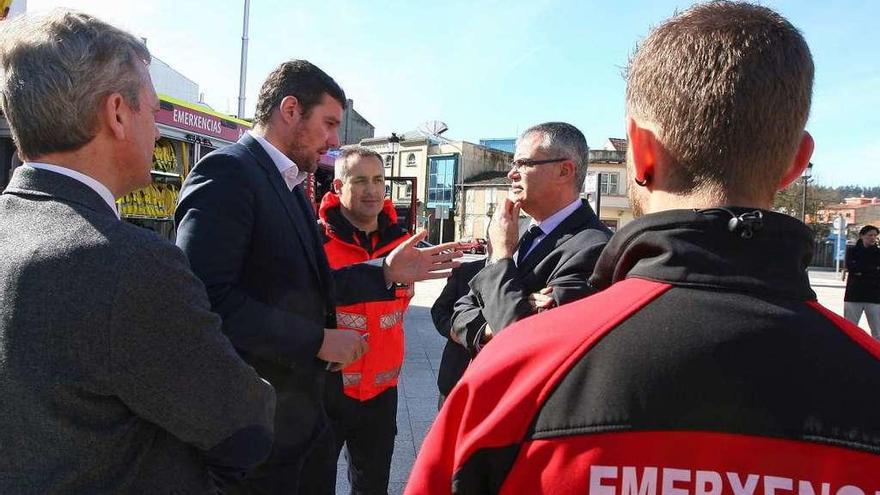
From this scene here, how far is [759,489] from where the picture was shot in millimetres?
761

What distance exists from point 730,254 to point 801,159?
30cm

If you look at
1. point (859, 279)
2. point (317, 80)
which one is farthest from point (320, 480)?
point (859, 279)

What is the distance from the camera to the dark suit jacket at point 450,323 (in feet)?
9.48

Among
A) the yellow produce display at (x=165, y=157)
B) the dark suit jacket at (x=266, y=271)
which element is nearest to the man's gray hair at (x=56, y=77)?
the dark suit jacket at (x=266, y=271)

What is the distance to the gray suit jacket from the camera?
1.06 meters

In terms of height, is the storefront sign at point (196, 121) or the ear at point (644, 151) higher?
the storefront sign at point (196, 121)

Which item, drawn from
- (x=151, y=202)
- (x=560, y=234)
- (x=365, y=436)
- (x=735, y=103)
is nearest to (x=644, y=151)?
(x=735, y=103)

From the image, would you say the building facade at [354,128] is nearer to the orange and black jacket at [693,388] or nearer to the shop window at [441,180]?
the shop window at [441,180]

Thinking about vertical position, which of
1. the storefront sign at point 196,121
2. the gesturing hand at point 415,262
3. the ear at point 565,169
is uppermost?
the storefront sign at point 196,121

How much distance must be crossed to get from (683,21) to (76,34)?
1.21 meters

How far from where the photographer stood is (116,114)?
124 cm

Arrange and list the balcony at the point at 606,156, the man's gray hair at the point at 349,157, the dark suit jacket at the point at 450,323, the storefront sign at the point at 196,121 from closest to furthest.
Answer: the dark suit jacket at the point at 450,323 → the man's gray hair at the point at 349,157 → the storefront sign at the point at 196,121 → the balcony at the point at 606,156

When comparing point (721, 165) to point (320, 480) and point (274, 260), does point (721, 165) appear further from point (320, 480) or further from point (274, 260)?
point (320, 480)

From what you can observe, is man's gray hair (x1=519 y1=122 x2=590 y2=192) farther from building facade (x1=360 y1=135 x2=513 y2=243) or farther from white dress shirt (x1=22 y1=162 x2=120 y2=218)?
building facade (x1=360 y1=135 x2=513 y2=243)
